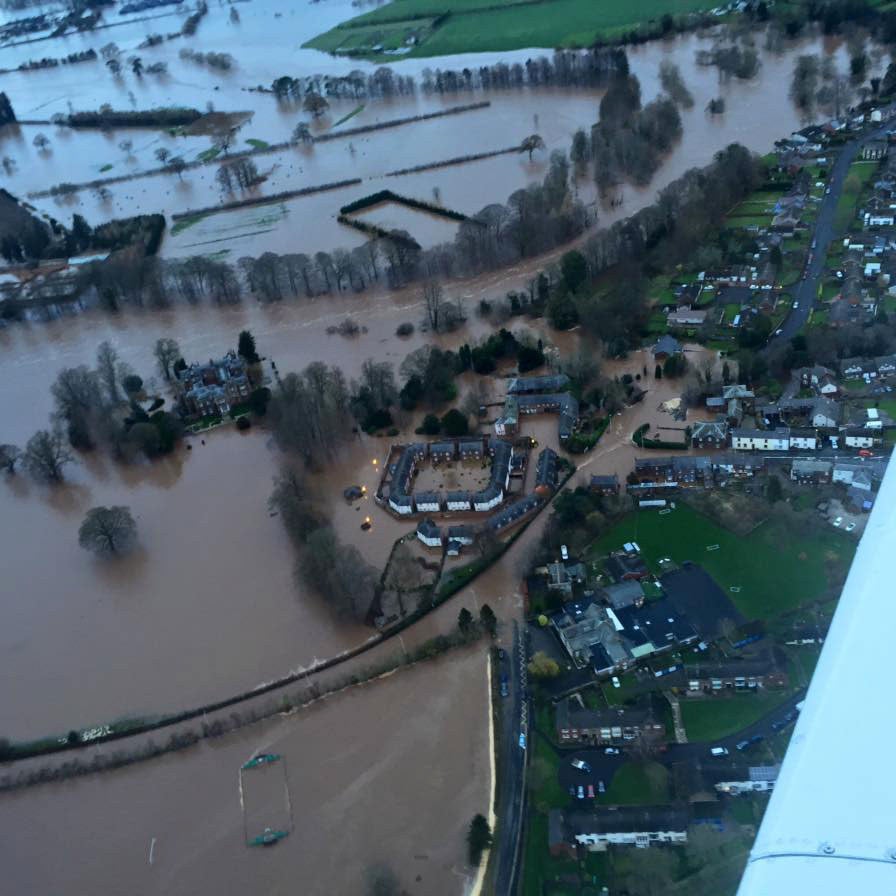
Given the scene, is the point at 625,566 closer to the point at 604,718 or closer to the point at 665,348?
the point at 604,718

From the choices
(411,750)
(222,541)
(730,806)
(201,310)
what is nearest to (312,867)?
(411,750)

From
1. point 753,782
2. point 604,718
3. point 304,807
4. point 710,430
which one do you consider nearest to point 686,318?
point 710,430

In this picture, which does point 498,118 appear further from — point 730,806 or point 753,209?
point 730,806

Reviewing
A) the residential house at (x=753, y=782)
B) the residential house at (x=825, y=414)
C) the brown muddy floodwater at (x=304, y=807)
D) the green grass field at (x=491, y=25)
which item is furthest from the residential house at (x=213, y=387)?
the green grass field at (x=491, y=25)

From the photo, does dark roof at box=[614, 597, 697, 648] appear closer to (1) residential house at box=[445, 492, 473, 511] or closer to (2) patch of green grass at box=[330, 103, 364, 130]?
(1) residential house at box=[445, 492, 473, 511]

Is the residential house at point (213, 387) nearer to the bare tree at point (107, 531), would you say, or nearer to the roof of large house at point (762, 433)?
the bare tree at point (107, 531)

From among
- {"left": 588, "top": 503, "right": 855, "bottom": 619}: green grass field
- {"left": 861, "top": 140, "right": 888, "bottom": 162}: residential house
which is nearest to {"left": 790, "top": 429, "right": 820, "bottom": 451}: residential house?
{"left": 588, "top": 503, "right": 855, "bottom": 619}: green grass field

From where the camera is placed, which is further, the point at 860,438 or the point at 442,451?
the point at 442,451
